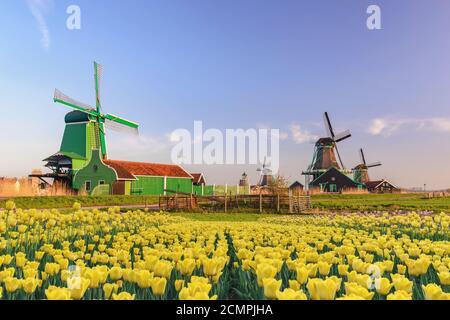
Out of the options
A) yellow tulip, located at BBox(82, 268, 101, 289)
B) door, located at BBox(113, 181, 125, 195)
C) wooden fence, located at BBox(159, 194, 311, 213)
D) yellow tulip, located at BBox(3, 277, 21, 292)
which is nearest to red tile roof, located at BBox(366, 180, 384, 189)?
door, located at BBox(113, 181, 125, 195)

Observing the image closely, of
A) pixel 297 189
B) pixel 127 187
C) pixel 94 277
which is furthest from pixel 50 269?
pixel 127 187

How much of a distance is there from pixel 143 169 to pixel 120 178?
3981 millimetres

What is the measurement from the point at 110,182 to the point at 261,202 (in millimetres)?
19375

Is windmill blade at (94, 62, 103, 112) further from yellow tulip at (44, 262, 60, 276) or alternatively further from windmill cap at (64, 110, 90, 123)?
yellow tulip at (44, 262, 60, 276)

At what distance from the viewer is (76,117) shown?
3975cm

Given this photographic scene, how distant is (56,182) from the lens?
38.4 metres

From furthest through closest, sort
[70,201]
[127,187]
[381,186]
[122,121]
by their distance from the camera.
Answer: [381,186] < [122,121] < [127,187] < [70,201]

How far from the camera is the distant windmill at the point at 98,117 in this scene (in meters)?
39.0

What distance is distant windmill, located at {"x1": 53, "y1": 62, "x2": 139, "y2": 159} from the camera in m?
39.0

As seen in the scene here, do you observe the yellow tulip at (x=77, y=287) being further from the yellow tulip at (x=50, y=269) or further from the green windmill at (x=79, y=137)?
the green windmill at (x=79, y=137)

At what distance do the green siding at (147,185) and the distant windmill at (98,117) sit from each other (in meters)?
5.02

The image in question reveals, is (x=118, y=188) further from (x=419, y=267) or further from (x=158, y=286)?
(x=158, y=286)
